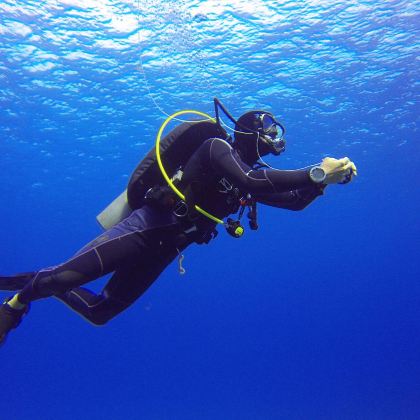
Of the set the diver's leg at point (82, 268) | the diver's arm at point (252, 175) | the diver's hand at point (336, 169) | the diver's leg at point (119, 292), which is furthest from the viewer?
the diver's leg at point (119, 292)

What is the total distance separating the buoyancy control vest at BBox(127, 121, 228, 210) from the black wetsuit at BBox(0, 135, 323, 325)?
229 millimetres

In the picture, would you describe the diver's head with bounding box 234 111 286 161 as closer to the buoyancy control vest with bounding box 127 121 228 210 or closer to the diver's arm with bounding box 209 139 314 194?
the buoyancy control vest with bounding box 127 121 228 210

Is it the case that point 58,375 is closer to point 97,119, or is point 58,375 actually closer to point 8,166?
point 8,166

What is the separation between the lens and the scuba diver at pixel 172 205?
3881 mm

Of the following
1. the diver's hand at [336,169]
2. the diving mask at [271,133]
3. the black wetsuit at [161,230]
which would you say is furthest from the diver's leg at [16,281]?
the diver's hand at [336,169]

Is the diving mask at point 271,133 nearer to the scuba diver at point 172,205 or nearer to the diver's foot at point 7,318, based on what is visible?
the scuba diver at point 172,205

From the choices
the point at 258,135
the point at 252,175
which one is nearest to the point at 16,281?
the point at 252,175

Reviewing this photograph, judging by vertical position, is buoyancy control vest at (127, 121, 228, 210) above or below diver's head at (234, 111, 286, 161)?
below

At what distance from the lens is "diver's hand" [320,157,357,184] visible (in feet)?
10.6

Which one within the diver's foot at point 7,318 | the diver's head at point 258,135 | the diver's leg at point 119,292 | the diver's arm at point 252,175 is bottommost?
the diver's foot at point 7,318

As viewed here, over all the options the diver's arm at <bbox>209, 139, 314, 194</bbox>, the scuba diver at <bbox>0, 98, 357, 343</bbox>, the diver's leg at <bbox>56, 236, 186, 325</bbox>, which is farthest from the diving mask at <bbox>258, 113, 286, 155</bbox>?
the diver's leg at <bbox>56, 236, 186, 325</bbox>

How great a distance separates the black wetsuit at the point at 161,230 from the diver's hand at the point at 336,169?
148 mm

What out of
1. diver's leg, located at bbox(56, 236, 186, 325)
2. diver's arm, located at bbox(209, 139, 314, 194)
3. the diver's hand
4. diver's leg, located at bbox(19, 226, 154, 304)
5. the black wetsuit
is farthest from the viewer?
diver's leg, located at bbox(56, 236, 186, 325)

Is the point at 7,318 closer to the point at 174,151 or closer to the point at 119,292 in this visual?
the point at 119,292
